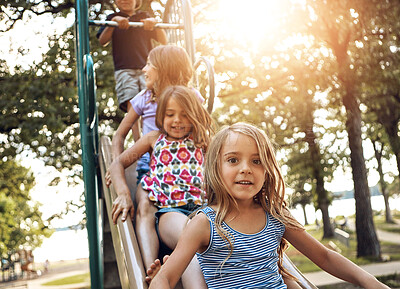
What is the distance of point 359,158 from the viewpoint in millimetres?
11359

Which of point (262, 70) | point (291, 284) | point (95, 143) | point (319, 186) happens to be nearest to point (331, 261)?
point (291, 284)

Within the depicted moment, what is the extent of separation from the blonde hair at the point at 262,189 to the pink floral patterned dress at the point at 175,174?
74cm

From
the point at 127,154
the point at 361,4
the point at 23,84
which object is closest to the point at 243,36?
the point at 361,4

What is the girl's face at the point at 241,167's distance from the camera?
1971mm

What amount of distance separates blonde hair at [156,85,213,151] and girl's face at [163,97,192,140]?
19 mm

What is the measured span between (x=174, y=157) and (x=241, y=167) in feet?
A: 3.25

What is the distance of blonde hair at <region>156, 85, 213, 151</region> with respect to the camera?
2963mm

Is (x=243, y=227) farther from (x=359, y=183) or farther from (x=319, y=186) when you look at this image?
(x=319, y=186)

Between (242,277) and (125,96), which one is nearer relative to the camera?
(242,277)

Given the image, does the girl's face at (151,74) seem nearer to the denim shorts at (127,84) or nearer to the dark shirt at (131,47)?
the denim shorts at (127,84)

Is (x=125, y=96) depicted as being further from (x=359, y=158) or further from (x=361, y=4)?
(x=359, y=158)

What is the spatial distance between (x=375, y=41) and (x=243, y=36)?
2754mm

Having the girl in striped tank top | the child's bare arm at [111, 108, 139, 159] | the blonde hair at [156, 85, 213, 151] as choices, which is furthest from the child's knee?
the girl in striped tank top

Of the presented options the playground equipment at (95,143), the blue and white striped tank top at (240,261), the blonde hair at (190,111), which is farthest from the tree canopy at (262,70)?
the blue and white striped tank top at (240,261)
